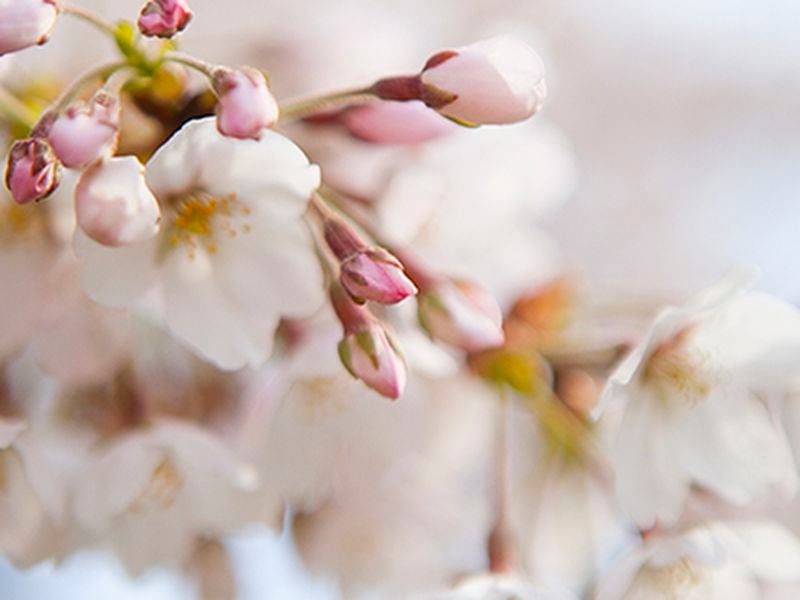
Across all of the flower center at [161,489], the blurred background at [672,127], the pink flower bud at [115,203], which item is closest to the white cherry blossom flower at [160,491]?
the flower center at [161,489]

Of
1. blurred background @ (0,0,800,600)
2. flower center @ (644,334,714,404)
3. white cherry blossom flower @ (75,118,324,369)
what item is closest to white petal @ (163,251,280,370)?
white cherry blossom flower @ (75,118,324,369)

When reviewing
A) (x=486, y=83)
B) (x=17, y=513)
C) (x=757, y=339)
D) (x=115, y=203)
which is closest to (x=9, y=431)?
(x=17, y=513)

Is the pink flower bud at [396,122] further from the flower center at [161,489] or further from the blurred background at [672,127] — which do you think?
the blurred background at [672,127]

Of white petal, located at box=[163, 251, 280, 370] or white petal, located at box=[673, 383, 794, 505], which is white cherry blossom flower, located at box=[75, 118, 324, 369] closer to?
white petal, located at box=[163, 251, 280, 370]

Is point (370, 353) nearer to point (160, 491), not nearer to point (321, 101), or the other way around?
point (321, 101)

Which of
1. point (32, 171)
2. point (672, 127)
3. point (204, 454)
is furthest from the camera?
point (672, 127)

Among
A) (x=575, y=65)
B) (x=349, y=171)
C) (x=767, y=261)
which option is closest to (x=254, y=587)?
(x=349, y=171)
